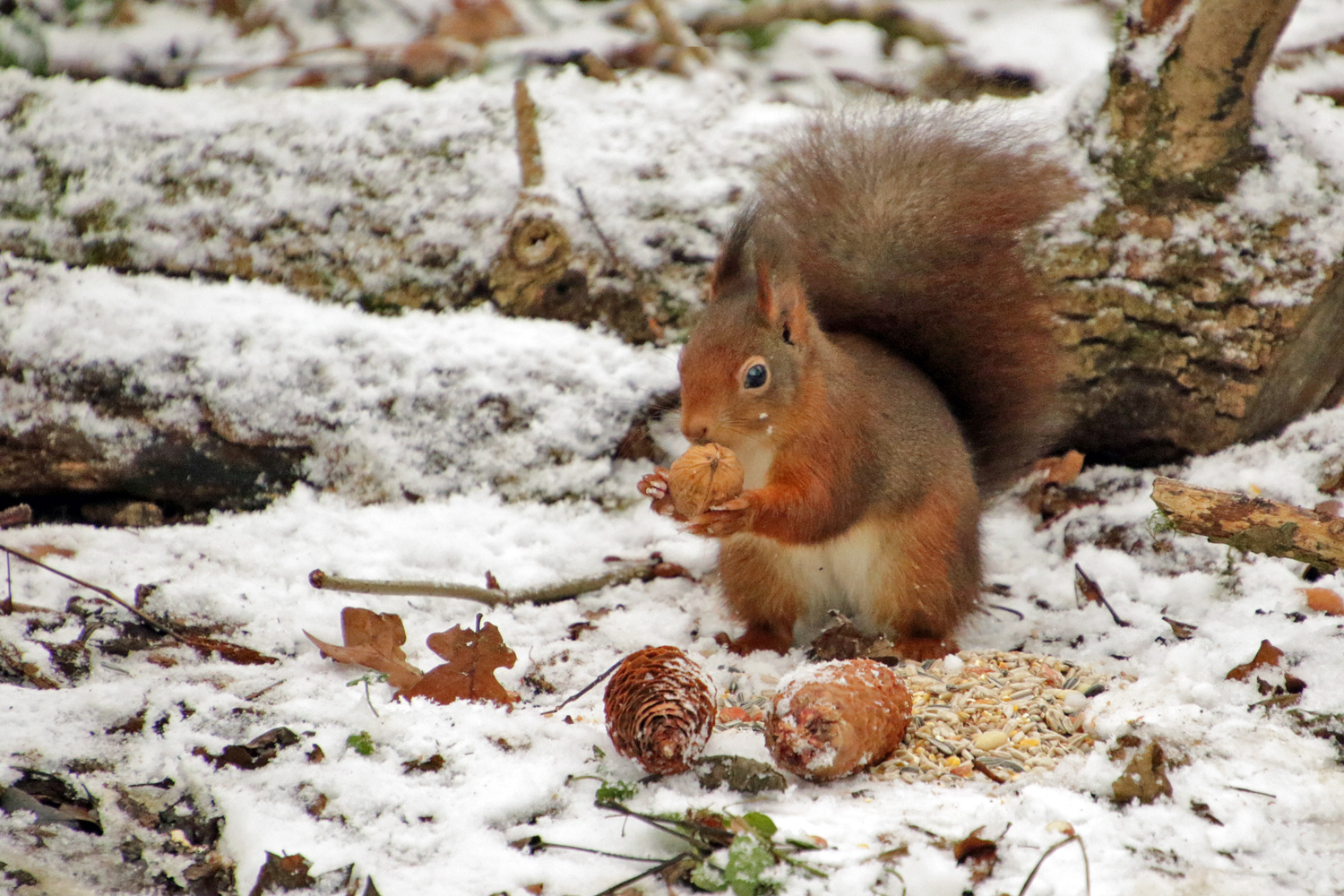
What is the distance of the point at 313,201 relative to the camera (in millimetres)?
2354

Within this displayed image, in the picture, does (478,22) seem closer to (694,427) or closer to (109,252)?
(109,252)

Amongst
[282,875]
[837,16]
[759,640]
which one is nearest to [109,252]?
[759,640]

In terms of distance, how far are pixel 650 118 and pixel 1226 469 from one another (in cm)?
152

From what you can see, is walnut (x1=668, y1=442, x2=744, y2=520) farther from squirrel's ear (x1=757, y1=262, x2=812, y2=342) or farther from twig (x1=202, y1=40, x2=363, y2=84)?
twig (x1=202, y1=40, x2=363, y2=84)

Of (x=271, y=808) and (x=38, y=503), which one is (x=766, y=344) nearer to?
(x=271, y=808)

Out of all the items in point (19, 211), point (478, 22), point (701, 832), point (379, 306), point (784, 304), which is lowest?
point (701, 832)

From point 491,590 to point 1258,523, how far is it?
3.74 feet

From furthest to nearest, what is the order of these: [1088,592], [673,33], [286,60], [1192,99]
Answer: [673,33] → [286,60] → [1192,99] → [1088,592]

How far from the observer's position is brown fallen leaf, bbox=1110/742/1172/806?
1142 millimetres

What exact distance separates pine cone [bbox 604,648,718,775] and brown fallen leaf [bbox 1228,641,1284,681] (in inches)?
28.6

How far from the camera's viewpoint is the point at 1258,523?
1.30 meters

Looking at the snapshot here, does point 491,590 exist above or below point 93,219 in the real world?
below

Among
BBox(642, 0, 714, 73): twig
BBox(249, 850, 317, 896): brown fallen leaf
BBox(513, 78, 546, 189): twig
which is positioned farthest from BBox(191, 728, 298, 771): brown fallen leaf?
BBox(642, 0, 714, 73): twig

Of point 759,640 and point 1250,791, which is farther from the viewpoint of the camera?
point 759,640
